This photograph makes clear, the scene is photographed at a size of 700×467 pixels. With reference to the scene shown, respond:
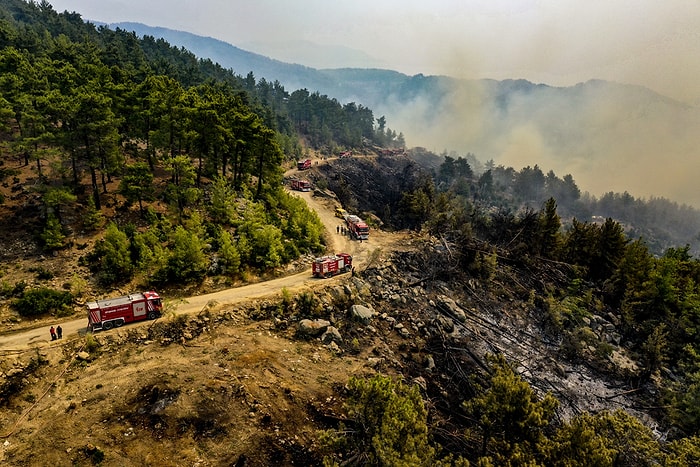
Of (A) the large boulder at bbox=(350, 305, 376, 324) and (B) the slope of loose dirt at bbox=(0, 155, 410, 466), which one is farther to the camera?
(A) the large boulder at bbox=(350, 305, 376, 324)

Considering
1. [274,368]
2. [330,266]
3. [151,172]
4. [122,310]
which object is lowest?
[274,368]

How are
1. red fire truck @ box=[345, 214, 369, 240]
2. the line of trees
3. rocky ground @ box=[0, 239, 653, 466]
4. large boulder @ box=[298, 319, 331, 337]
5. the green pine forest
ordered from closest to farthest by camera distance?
rocky ground @ box=[0, 239, 653, 466] < large boulder @ box=[298, 319, 331, 337] < the green pine forest < the line of trees < red fire truck @ box=[345, 214, 369, 240]

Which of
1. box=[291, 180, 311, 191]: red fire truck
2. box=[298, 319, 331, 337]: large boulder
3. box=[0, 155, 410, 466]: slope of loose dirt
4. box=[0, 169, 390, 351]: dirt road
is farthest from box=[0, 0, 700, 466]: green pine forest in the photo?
box=[291, 180, 311, 191]: red fire truck

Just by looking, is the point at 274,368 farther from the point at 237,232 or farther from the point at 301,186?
the point at 301,186

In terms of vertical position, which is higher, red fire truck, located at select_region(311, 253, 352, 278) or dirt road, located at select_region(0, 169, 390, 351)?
red fire truck, located at select_region(311, 253, 352, 278)

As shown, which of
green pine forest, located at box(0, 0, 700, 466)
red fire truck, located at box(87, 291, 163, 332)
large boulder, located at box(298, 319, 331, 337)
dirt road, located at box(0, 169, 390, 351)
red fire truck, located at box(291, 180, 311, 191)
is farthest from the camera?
red fire truck, located at box(291, 180, 311, 191)

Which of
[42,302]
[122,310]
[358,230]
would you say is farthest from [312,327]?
[358,230]

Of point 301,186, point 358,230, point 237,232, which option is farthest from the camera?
point 301,186

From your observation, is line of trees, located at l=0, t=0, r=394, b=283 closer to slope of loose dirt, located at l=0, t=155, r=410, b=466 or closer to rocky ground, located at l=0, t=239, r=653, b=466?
slope of loose dirt, located at l=0, t=155, r=410, b=466
